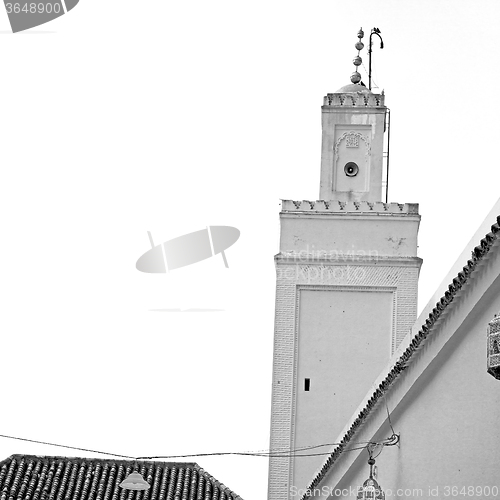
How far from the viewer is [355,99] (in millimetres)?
16953

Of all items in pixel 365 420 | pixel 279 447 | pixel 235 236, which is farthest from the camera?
pixel 279 447

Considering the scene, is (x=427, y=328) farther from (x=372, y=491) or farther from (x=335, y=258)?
(x=335, y=258)

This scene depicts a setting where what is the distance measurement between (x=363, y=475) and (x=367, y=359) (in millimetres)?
8024

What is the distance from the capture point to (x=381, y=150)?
55.2ft

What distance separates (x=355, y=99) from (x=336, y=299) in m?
2.81

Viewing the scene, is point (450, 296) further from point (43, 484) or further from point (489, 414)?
point (43, 484)

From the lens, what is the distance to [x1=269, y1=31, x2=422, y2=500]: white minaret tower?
1611cm

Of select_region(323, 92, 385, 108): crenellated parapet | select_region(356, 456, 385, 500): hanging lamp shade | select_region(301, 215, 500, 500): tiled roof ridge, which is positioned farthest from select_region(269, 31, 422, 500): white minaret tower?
select_region(356, 456, 385, 500): hanging lamp shade

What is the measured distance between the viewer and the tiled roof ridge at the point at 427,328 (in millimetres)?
5504

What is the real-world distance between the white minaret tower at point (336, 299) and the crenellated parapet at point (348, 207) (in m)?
0.01

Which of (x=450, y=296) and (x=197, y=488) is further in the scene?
(x=197, y=488)

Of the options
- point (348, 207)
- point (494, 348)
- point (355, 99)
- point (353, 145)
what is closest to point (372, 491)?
point (494, 348)

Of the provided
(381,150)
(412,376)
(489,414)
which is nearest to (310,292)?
(381,150)

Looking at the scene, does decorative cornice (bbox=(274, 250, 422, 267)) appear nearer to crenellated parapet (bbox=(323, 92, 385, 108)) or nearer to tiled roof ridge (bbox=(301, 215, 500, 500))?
crenellated parapet (bbox=(323, 92, 385, 108))
